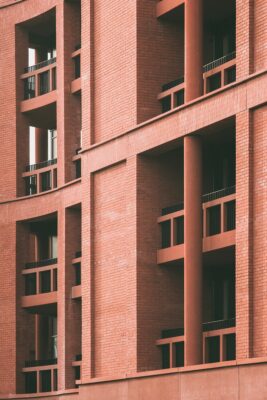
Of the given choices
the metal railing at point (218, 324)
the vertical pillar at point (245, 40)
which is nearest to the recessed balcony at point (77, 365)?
the metal railing at point (218, 324)

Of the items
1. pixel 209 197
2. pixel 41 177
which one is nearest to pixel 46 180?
pixel 41 177

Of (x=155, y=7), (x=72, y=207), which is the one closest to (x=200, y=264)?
(x=155, y=7)

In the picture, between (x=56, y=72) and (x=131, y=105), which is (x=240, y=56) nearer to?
(x=131, y=105)

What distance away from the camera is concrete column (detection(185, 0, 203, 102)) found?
118 feet

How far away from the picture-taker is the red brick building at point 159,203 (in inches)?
1310

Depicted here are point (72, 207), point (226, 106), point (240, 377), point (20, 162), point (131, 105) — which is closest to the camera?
point (240, 377)

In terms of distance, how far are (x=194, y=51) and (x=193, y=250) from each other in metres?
4.82

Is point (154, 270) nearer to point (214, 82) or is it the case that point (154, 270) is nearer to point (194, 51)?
point (214, 82)

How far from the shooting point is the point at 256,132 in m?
33.2

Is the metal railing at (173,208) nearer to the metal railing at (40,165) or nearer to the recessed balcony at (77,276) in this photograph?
the recessed balcony at (77,276)

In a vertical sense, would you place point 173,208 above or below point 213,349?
above

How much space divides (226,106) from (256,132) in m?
1.33

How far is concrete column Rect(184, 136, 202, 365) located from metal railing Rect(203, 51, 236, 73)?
216 cm

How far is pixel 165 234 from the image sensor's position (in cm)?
3803
